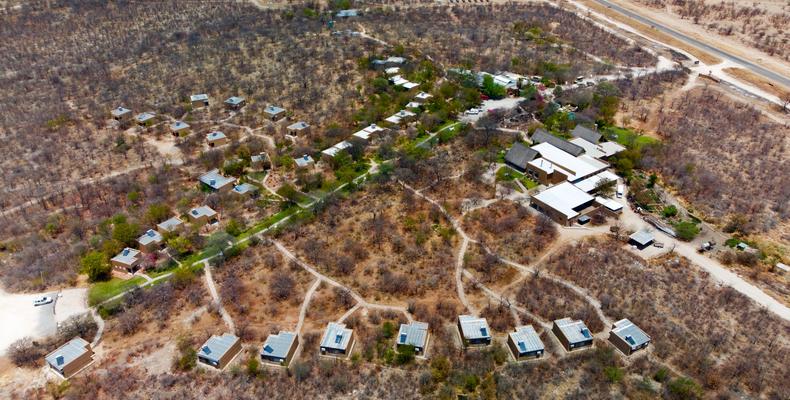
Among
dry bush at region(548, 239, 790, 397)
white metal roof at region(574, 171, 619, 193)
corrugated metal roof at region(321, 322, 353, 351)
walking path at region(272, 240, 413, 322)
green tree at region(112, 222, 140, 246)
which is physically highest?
green tree at region(112, 222, 140, 246)

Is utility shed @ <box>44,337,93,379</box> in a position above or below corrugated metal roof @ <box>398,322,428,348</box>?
above

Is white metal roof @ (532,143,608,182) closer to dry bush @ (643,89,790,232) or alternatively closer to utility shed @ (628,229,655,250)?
dry bush @ (643,89,790,232)

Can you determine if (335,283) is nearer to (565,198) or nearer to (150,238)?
(150,238)

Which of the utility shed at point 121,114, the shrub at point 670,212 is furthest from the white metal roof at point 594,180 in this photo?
the utility shed at point 121,114

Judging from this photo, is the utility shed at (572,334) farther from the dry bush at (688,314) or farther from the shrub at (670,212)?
the shrub at (670,212)

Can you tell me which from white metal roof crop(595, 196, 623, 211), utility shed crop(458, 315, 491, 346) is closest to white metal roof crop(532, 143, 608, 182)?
white metal roof crop(595, 196, 623, 211)

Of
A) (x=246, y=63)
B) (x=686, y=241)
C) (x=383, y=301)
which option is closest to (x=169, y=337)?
(x=383, y=301)

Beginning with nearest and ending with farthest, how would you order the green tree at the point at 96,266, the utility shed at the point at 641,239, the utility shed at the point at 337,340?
the utility shed at the point at 337,340, the green tree at the point at 96,266, the utility shed at the point at 641,239
